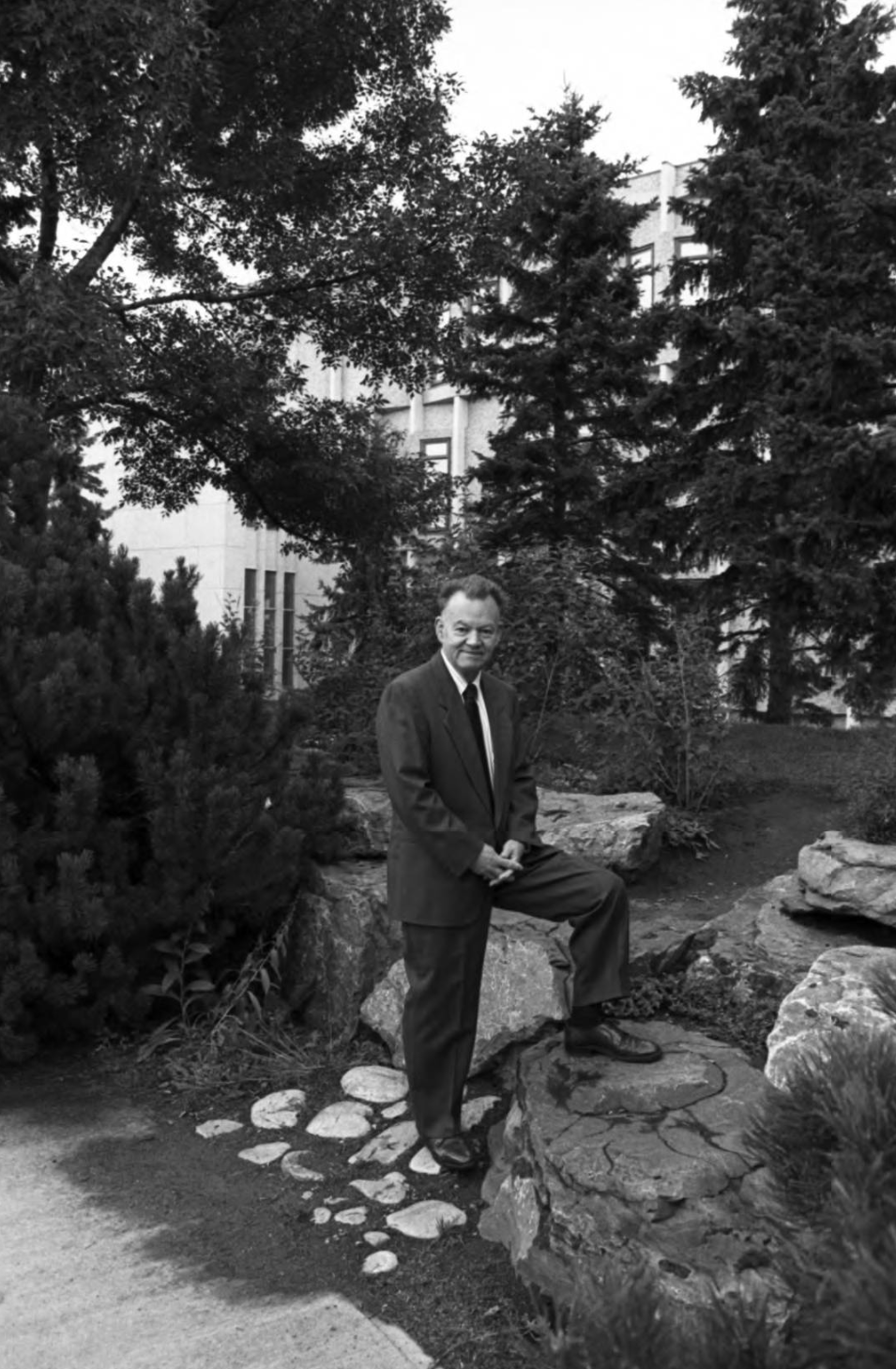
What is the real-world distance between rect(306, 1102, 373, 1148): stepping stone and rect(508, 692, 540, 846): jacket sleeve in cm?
141

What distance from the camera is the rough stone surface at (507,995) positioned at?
15.9 ft

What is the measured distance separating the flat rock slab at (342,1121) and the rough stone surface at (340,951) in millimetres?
630

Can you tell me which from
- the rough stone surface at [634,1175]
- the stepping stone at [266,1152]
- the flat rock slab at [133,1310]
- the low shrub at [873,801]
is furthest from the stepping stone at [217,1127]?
the low shrub at [873,801]

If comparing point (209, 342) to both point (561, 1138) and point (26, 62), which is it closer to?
point (26, 62)

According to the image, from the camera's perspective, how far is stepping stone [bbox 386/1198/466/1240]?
12.5 ft

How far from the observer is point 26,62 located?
890 cm

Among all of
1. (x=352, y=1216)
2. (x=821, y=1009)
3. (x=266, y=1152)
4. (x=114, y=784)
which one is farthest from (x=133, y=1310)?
(x=114, y=784)

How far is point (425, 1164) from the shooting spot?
427 centimetres

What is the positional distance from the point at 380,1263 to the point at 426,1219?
29cm

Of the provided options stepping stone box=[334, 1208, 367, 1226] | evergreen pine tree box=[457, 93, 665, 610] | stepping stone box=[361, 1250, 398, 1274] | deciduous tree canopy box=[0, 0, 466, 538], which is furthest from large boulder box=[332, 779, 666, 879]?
evergreen pine tree box=[457, 93, 665, 610]

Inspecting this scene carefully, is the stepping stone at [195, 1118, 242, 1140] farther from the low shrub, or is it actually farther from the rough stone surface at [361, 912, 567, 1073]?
the low shrub

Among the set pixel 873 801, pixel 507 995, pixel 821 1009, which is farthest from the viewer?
pixel 873 801

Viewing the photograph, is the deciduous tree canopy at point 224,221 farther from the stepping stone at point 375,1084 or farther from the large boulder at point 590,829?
the stepping stone at point 375,1084

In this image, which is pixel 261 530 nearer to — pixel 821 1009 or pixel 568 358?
pixel 568 358
